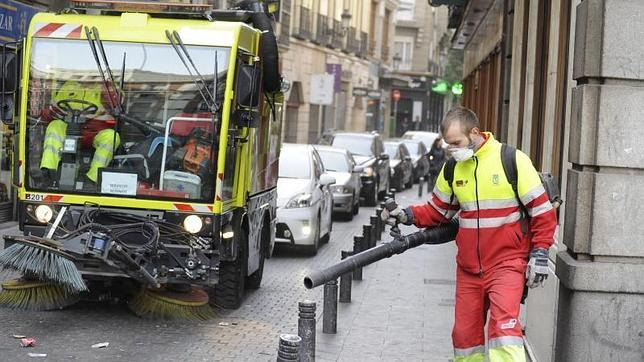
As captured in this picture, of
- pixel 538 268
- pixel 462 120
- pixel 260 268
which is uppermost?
pixel 462 120

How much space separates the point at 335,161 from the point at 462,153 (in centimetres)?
1648

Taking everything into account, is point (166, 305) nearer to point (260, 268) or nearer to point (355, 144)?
point (260, 268)

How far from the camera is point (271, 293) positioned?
41.0ft

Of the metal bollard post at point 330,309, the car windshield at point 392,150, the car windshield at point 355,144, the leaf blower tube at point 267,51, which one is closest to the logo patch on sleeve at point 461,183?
the metal bollard post at point 330,309

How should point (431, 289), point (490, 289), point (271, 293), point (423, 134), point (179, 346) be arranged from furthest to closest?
point (423, 134) → point (431, 289) → point (271, 293) → point (179, 346) → point (490, 289)

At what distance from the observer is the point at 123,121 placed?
10.1 m

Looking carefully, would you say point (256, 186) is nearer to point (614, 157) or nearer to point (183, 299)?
point (183, 299)

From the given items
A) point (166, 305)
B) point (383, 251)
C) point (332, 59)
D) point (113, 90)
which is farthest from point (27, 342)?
point (332, 59)

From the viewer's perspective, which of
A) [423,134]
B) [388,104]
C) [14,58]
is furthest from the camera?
[388,104]

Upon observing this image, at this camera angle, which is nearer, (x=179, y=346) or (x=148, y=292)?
(x=179, y=346)

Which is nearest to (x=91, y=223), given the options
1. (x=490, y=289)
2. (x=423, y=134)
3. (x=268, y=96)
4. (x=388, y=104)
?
(x=268, y=96)

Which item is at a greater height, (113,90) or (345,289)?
(113,90)

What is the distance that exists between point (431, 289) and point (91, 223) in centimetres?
507

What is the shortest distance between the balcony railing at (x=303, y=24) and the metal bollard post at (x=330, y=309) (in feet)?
102
